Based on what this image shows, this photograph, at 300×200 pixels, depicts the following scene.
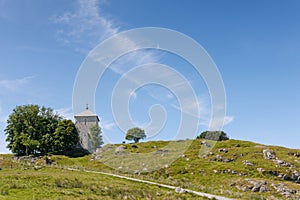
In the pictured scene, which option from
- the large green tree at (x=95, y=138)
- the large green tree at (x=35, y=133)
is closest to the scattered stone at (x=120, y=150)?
the large green tree at (x=35, y=133)

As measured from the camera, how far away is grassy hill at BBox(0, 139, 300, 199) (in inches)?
1048

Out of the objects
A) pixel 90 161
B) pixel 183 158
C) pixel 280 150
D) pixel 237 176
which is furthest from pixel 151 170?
pixel 280 150

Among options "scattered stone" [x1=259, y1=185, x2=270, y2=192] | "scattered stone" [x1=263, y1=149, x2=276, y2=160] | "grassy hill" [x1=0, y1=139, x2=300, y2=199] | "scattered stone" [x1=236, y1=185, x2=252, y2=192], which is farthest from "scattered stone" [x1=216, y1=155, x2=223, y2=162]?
"scattered stone" [x1=259, y1=185, x2=270, y2=192]

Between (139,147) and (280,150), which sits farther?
(139,147)

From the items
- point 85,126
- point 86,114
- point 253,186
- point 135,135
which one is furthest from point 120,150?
point 135,135

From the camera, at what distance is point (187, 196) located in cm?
2744

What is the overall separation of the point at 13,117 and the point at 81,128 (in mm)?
32017

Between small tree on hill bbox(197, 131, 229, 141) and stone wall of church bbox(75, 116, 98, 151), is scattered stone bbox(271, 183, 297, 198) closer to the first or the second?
small tree on hill bbox(197, 131, 229, 141)

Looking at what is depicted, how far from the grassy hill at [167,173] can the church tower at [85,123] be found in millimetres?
25827

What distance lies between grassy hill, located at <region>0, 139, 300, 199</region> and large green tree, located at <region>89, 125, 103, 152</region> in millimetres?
22251

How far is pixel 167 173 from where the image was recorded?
211 feet

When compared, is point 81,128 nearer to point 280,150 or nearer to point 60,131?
point 60,131

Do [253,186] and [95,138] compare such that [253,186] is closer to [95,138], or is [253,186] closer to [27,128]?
[27,128]

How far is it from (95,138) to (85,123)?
11018 mm
